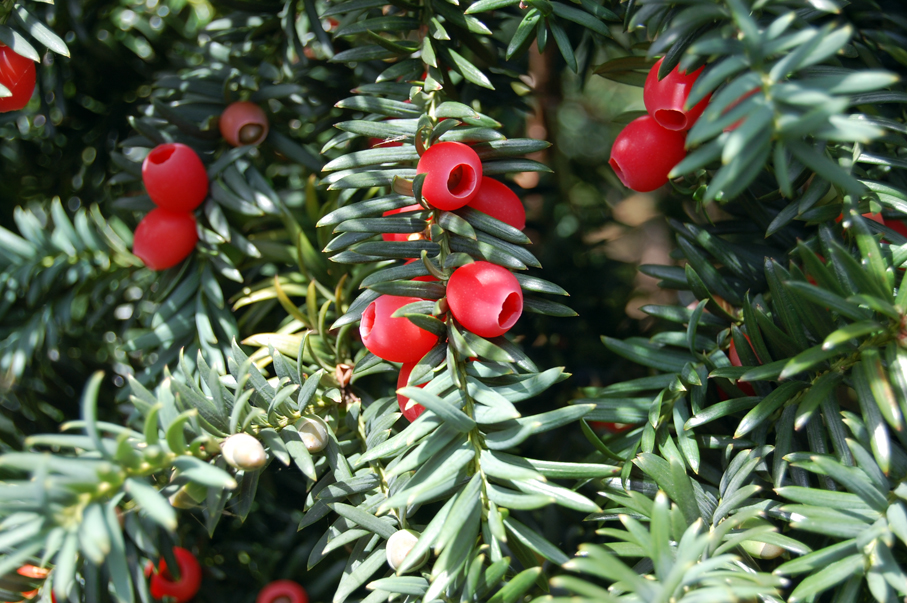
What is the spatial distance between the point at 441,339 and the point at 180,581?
1.60 ft

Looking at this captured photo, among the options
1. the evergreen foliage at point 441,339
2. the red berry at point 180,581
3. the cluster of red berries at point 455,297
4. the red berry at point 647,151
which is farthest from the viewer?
the red berry at point 180,581

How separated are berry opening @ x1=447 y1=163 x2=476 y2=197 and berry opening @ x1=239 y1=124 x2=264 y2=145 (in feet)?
1.16

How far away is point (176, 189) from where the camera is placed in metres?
0.75

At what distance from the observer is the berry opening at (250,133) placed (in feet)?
2.66

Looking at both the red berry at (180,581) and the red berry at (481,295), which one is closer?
the red berry at (481,295)

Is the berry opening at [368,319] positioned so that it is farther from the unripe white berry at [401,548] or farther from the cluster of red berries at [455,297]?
the unripe white berry at [401,548]

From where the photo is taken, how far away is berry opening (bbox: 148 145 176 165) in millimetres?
739

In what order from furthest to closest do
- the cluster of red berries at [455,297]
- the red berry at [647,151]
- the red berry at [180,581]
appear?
the red berry at [180,581], the red berry at [647,151], the cluster of red berries at [455,297]

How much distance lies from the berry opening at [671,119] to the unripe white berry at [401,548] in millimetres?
495

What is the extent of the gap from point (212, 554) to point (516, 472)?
59 centimetres

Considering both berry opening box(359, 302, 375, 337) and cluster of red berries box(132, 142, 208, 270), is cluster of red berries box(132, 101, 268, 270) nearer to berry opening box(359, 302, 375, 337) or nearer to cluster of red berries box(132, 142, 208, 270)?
cluster of red berries box(132, 142, 208, 270)

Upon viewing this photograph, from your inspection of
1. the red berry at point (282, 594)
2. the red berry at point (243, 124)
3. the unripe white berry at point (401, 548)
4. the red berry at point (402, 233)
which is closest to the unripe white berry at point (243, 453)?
the unripe white berry at point (401, 548)

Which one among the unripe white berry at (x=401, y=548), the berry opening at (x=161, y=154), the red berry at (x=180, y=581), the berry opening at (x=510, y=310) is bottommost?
the red berry at (x=180, y=581)

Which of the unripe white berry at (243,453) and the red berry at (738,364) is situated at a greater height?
the unripe white berry at (243,453)
